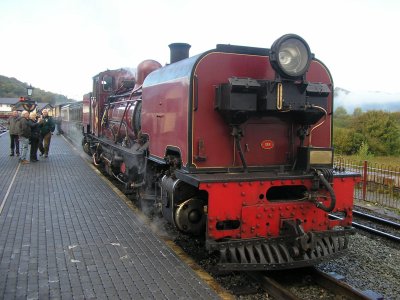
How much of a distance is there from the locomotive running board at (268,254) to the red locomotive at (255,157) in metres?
0.01

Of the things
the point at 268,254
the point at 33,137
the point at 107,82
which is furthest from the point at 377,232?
the point at 33,137

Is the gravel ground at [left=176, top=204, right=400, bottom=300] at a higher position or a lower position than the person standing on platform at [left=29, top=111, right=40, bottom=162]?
lower

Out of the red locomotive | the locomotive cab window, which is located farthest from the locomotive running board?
the locomotive cab window

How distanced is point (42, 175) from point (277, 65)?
323 inches

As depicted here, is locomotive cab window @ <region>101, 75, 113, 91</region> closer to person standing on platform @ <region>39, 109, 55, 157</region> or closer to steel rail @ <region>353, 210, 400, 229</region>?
person standing on platform @ <region>39, 109, 55, 157</region>

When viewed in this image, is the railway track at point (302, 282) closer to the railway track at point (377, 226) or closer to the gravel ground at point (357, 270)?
the gravel ground at point (357, 270)

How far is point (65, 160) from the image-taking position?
14.3m

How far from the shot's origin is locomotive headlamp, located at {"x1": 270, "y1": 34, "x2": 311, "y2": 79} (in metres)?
4.39

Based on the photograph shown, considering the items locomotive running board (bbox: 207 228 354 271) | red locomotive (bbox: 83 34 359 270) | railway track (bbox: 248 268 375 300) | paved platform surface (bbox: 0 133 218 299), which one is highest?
red locomotive (bbox: 83 34 359 270)

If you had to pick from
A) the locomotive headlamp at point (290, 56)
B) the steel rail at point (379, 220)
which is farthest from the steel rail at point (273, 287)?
the steel rail at point (379, 220)

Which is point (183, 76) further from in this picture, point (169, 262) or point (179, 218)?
point (169, 262)

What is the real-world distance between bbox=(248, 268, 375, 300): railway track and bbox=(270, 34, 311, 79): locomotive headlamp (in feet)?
7.47

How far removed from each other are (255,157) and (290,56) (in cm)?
131

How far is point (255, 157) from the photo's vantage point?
506cm
